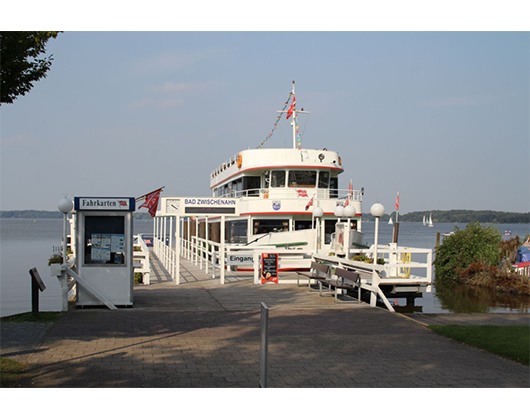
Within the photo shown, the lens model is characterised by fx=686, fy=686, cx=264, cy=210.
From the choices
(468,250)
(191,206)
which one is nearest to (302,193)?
(191,206)

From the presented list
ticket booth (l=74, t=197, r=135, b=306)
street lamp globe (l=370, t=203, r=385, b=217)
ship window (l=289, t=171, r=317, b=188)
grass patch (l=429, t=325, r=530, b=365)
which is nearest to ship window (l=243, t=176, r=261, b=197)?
ship window (l=289, t=171, r=317, b=188)

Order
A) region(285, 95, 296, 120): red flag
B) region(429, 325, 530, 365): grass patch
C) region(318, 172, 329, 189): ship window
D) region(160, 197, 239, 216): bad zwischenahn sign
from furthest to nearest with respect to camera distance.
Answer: region(285, 95, 296, 120): red flag → region(318, 172, 329, 189): ship window → region(160, 197, 239, 216): bad zwischenahn sign → region(429, 325, 530, 365): grass patch

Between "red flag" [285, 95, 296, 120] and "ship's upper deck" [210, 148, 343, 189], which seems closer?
"ship's upper deck" [210, 148, 343, 189]

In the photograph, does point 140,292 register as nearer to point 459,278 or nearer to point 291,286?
point 291,286

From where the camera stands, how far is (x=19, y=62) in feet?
28.0

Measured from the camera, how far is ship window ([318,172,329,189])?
2673 centimetres

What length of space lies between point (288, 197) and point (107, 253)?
13260 millimetres

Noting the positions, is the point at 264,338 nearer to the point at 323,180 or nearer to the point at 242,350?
the point at 242,350

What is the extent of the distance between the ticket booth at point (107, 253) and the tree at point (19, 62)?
15.1 ft

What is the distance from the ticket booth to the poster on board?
5947mm

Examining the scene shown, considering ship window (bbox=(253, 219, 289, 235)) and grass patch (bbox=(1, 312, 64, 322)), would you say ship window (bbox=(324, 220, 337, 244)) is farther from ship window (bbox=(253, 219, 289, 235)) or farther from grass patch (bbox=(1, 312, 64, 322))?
grass patch (bbox=(1, 312, 64, 322))

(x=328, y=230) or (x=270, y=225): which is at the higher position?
(x=270, y=225)

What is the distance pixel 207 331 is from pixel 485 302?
1721cm
